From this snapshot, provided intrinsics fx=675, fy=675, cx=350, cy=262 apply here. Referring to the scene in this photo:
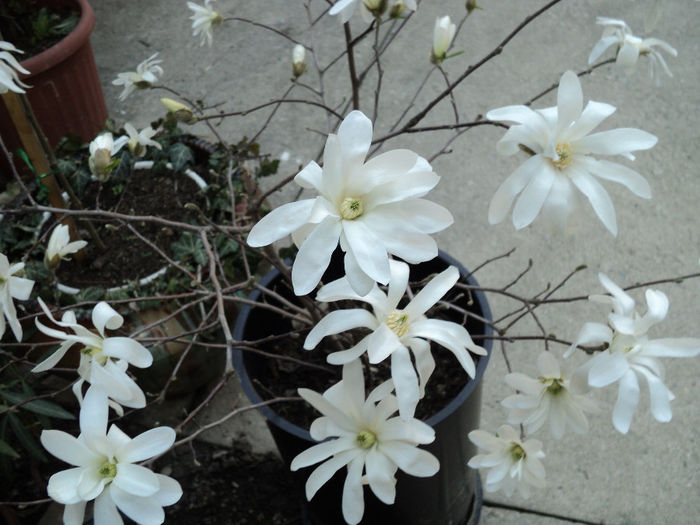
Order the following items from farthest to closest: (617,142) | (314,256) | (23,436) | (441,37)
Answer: (23,436)
(441,37)
(617,142)
(314,256)

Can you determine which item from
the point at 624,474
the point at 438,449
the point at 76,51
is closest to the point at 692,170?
the point at 624,474

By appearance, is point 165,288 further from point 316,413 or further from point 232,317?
point 316,413

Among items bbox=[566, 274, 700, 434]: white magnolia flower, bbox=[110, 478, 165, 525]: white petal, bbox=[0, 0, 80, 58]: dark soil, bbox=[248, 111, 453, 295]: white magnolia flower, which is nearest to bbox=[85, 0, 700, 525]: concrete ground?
bbox=[0, 0, 80, 58]: dark soil

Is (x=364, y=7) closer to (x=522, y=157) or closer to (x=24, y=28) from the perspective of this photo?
(x=522, y=157)

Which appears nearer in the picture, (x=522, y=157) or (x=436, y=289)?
(x=436, y=289)

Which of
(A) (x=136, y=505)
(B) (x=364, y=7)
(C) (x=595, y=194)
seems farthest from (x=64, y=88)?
(C) (x=595, y=194)

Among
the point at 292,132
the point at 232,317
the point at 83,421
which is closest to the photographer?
the point at 83,421
